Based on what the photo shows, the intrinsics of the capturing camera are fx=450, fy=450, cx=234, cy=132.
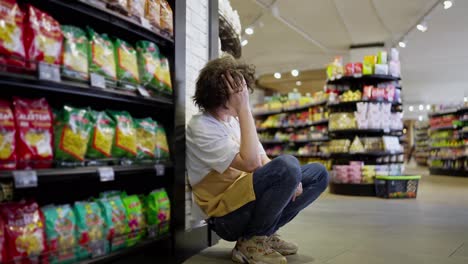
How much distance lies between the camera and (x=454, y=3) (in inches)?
335

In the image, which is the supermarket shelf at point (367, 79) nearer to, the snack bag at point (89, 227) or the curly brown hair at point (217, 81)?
the curly brown hair at point (217, 81)

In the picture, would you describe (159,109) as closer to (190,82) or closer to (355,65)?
(190,82)

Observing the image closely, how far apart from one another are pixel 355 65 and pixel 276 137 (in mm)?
4381

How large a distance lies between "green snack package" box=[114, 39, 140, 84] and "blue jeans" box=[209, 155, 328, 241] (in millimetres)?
784

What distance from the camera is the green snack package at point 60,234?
5.70ft

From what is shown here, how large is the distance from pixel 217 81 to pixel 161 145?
0.45 m

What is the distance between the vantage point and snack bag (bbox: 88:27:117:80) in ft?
6.43

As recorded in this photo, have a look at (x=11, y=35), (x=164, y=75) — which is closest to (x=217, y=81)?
(x=164, y=75)

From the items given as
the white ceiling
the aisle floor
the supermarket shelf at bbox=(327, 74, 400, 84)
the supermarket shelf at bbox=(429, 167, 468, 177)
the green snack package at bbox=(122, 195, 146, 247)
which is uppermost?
the white ceiling

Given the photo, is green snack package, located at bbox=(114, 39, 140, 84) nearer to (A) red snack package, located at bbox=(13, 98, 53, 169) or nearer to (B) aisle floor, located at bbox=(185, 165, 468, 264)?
(A) red snack package, located at bbox=(13, 98, 53, 169)

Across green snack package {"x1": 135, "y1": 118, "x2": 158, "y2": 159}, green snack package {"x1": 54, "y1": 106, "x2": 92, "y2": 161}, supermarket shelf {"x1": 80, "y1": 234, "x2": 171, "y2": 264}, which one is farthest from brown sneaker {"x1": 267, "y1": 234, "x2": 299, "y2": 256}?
green snack package {"x1": 54, "y1": 106, "x2": 92, "y2": 161}

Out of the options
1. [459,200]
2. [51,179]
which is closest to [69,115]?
[51,179]

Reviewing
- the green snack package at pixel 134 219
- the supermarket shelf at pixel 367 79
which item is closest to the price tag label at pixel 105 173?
the green snack package at pixel 134 219

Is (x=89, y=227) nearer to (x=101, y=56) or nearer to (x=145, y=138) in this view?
(x=145, y=138)
